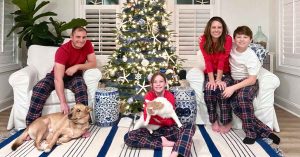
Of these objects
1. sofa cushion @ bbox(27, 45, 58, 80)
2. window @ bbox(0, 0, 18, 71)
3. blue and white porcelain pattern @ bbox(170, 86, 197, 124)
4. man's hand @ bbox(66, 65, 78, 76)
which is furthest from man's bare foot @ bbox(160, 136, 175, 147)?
window @ bbox(0, 0, 18, 71)

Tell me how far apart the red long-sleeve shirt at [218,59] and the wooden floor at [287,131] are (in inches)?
32.1

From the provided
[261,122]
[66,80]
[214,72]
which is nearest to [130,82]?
[66,80]

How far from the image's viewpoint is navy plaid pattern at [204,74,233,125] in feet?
9.35

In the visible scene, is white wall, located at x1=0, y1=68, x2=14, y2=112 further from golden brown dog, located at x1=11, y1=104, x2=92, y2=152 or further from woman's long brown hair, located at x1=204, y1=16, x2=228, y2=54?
woman's long brown hair, located at x1=204, y1=16, x2=228, y2=54

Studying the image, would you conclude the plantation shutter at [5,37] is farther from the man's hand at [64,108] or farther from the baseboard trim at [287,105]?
the baseboard trim at [287,105]

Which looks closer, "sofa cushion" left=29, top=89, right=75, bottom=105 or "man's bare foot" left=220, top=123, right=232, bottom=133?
"man's bare foot" left=220, top=123, right=232, bottom=133

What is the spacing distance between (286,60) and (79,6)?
3.19 m

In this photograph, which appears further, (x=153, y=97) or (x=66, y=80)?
(x=66, y=80)

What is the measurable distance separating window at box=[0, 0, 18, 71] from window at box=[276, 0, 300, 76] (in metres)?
3.71

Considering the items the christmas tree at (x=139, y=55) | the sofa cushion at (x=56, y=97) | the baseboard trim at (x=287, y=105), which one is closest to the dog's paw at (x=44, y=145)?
the sofa cushion at (x=56, y=97)

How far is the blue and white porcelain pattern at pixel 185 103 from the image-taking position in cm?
288

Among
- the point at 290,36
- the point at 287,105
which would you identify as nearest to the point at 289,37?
the point at 290,36

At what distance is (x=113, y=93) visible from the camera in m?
3.04

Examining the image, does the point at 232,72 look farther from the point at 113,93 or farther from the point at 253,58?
the point at 113,93
